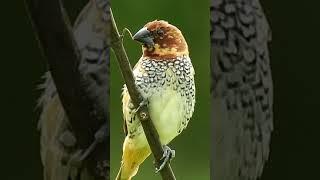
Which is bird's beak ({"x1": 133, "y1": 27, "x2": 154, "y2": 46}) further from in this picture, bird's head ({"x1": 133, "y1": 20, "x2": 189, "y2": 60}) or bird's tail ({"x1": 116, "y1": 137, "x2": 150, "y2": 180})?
bird's tail ({"x1": 116, "y1": 137, "x2": 150, "y2": 180})

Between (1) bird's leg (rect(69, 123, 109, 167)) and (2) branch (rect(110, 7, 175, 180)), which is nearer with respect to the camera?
(2) branch (rect(110, 7, 175, 180))

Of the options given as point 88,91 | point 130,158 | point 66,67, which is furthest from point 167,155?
point 66,67

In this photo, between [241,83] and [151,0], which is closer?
[151,0]

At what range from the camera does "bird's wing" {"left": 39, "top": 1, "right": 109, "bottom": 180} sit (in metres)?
2.71

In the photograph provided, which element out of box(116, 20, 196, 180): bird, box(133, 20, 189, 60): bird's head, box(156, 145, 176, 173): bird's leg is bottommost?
box(156, 145, 176, 173): bird's leg

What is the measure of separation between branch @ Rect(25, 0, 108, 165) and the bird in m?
0.13

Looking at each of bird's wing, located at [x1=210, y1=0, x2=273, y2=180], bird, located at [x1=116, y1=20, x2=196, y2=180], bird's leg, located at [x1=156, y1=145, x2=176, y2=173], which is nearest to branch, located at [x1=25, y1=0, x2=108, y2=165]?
bird, located at [x1=116, y1=20, x2=196, y2=180]

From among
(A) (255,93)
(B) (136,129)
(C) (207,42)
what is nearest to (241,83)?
(A) (255,93)

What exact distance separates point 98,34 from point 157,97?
320mm

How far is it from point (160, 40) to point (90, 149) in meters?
0.50

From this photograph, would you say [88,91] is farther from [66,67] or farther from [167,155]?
[167,155]

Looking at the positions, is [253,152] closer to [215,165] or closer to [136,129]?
[215,165]

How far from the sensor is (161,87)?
2.63 m

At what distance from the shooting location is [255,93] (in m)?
2.88
